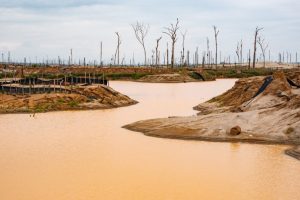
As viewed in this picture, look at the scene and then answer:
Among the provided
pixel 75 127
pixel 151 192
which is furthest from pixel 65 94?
pixel 151 192

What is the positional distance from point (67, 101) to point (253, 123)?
13.6 metres

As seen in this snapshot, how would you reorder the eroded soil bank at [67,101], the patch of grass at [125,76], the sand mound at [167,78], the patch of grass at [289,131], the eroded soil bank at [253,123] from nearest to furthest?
the patch of grass at [289,131] → the eroded soil bank at [253,123] → the eroded soil bank at [67,101] → the sand mound at [167,78] → the patch of grass at [125,76]

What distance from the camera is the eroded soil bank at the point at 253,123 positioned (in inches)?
669

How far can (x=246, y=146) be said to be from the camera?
1644cm

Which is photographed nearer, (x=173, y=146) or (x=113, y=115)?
(x=173, y=146)

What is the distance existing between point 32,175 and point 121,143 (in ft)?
16.3

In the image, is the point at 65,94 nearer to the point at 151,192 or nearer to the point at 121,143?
the point at 121,143

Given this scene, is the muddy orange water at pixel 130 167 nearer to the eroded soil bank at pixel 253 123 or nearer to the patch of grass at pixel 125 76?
the eroded soil bank at pixel 253 123

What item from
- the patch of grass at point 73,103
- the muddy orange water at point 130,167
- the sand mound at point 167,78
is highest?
the sand mound at point 167,78

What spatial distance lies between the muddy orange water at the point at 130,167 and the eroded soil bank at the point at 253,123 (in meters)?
0.66

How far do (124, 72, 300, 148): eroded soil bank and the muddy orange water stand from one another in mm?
663

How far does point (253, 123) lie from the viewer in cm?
1788

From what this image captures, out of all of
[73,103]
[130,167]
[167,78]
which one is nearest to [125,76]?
[167,78]

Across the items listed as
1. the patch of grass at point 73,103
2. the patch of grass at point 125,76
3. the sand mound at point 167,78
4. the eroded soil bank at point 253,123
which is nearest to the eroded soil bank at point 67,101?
the patch of grass at point 73,103
